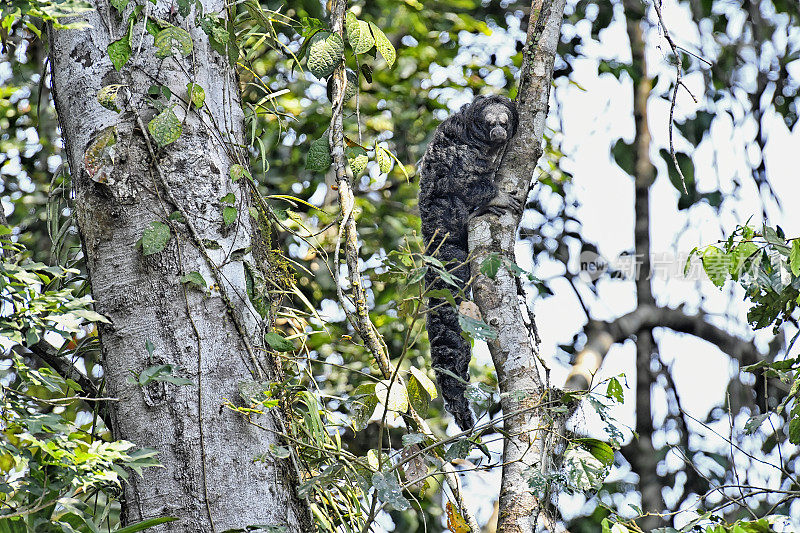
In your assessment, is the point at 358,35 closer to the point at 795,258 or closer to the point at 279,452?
the point at 279,452

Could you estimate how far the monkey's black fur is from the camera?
2.15 m

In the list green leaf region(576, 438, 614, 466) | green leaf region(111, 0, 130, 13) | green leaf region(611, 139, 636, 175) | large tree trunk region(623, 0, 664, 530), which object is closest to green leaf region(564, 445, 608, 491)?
green leaf region(576, 438, 614, 466)

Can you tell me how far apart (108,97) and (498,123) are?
43.0 inches

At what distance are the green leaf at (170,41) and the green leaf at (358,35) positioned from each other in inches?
15.1

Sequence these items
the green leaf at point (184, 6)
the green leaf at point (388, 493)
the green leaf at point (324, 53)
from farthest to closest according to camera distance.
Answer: the green leaf at point (324, 53), the green leaf at point (184, 6), the green leaf at point (388, 493)

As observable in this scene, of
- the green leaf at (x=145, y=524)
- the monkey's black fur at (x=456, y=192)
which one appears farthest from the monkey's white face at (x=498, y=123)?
the green leaf at (x=145, y=524)

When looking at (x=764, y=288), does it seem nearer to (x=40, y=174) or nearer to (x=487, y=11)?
(x=487, y=11)

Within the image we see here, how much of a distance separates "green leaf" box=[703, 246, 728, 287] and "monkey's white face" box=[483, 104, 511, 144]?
0.66m

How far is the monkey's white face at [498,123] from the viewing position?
6.91 feet

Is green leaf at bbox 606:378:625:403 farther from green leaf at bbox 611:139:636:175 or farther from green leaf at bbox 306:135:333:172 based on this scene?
green leaf at bbox 611:139:636:175

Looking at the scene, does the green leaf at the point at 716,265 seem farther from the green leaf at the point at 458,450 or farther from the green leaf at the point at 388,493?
the green leaf at the point at 388,493

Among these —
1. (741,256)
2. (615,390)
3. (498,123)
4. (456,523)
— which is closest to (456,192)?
(498,123)

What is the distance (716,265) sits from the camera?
1.74 meters

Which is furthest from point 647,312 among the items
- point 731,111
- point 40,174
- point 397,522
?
point 40,174
